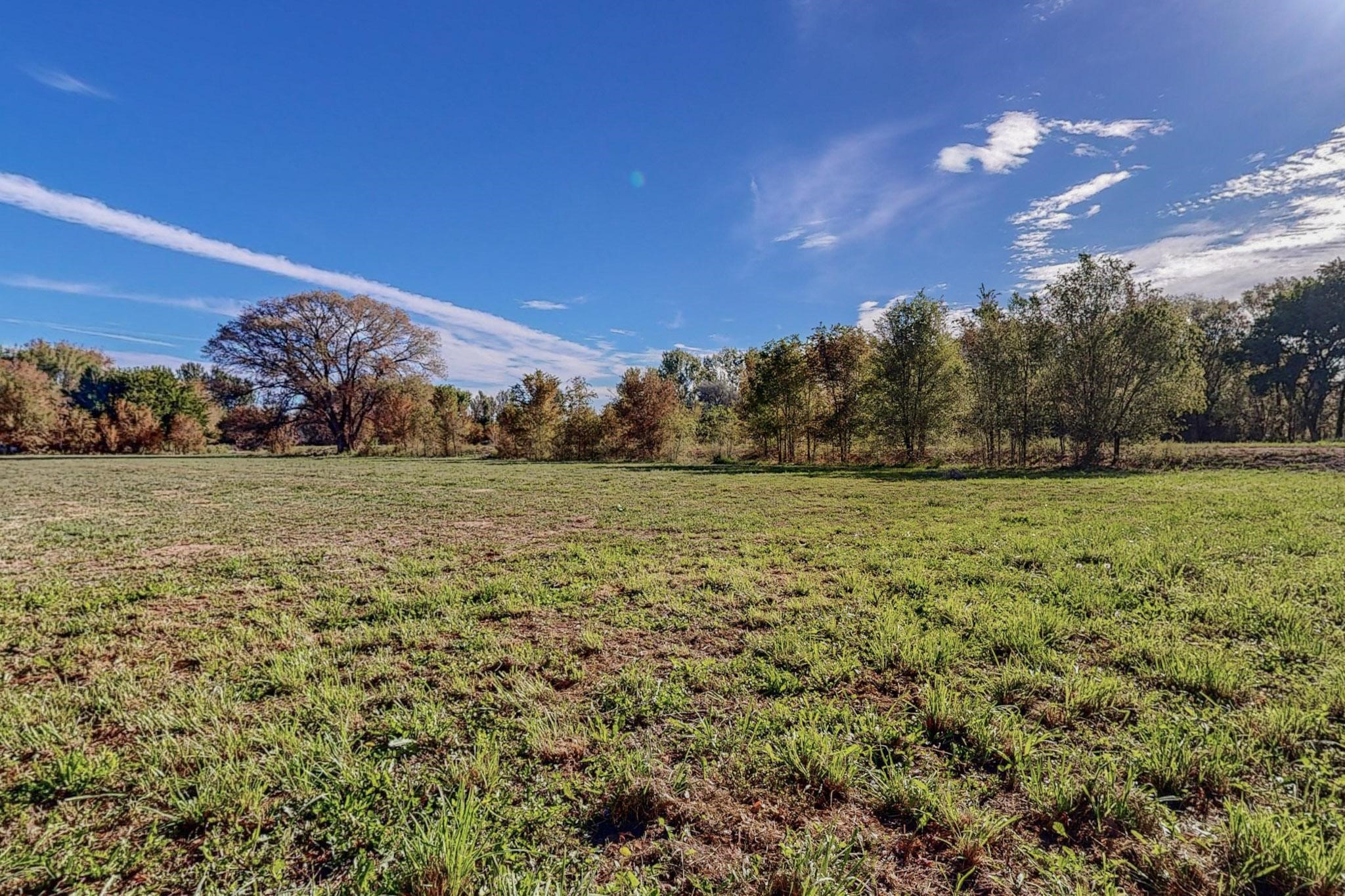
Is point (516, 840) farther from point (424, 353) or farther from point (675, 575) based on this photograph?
point (424, 353)

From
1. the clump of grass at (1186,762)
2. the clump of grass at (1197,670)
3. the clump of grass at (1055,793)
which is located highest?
the clump of grass at (1197,670)

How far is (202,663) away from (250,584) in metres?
2.30

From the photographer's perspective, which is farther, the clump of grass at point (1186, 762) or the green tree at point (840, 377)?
the green tree at point (840, 377)

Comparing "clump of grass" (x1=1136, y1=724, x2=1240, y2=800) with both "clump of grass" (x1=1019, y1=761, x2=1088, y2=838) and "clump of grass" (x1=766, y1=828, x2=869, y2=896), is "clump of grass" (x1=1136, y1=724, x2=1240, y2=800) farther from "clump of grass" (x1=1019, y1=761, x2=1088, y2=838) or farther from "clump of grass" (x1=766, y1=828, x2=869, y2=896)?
"clump of grass" (x1=766, y1=828, x2=869, y2=896)

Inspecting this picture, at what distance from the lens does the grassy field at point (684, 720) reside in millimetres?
1817

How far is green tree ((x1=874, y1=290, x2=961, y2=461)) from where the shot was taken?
23.9 meters

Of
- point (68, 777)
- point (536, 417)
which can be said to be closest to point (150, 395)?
point (536, 417)

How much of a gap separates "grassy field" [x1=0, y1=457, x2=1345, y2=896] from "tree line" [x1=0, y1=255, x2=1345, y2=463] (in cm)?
1866

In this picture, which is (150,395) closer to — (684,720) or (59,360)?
(59,360)

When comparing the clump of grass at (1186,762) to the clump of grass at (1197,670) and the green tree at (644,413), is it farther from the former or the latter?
the green tree at (644,413)

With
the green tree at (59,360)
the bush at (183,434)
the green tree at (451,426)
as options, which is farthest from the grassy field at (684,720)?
the green tree at (59,360)

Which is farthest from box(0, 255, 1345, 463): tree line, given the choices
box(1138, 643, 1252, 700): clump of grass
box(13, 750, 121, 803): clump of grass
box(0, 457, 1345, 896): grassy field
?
box(13, 750, 121, 803): clump of grass

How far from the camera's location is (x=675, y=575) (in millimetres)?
5684

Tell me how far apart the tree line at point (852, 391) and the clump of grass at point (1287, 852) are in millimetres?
24755
